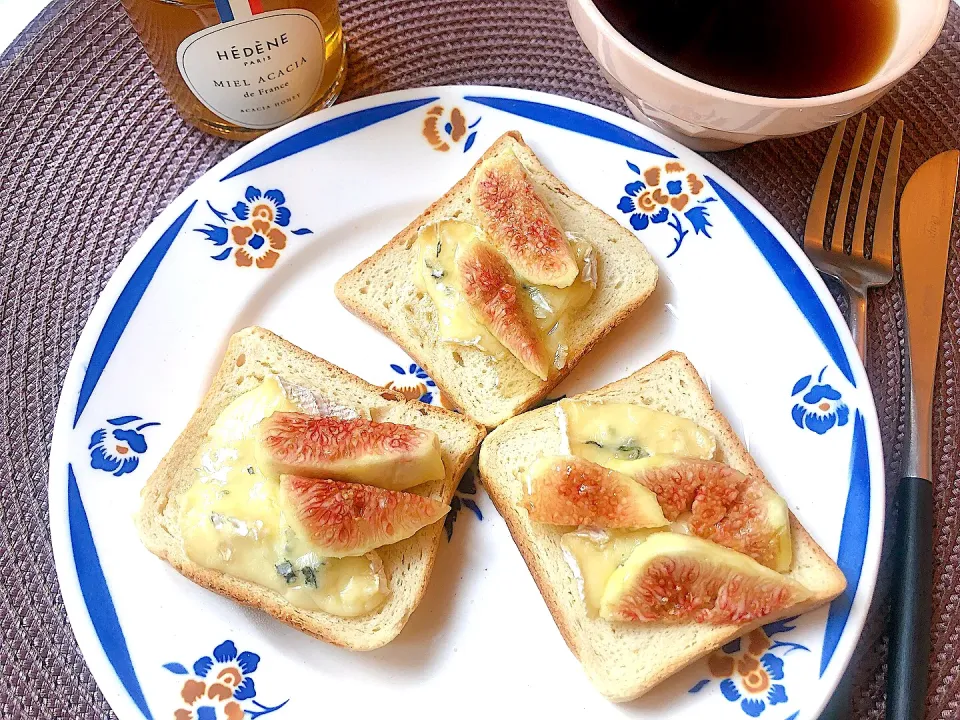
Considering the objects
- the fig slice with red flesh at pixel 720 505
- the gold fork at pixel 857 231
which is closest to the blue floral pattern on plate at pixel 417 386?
the fig slice with red flesh at pixel 720 505

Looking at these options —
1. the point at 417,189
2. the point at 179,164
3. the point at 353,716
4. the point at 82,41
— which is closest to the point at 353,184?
the point at 417,189

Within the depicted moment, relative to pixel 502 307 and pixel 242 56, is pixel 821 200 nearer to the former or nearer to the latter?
pixel 502 307

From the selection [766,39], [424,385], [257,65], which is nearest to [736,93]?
[766,39]

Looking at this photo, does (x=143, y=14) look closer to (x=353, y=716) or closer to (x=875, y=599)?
(x=353, y=716)

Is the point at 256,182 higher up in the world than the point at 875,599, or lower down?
higher up

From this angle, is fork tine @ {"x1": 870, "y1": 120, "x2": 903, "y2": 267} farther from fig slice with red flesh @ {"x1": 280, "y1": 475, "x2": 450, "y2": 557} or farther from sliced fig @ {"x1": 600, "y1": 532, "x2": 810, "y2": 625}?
fig slice with red flesh @ {"x1": 280, "y1": 475, "x2": 450, "y2": 557}
